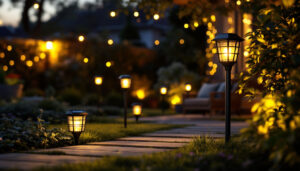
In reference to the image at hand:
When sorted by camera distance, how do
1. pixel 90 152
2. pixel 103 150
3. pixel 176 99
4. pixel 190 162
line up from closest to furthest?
pixel 190 162 < pixel 90 152 < pixel 103 150 < pixel 176 99

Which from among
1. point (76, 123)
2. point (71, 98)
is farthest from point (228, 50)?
point (71, 98)

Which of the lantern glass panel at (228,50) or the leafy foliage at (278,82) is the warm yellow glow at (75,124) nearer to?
the lantern glass panel at (228,50)

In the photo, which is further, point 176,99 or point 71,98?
point 176,99

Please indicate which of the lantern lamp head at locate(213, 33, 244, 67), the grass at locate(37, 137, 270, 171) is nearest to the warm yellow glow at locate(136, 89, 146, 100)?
the lantern lamp head at locate(213, 33, 244, 67)

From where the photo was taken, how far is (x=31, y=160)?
3.27 meters

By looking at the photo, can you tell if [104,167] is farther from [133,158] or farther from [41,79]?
[41,79]

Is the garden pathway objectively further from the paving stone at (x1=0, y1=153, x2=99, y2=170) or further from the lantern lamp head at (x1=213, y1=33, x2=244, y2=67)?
the lantern lamp head at (x1=213, y1=33, x2=244, y2=67)

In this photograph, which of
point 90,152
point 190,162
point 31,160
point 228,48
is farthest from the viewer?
point 228,48

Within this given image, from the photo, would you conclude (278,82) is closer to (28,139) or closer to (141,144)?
(141,144)

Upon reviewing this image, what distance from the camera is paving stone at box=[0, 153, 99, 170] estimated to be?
3.00 m

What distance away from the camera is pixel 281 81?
12.0 ft

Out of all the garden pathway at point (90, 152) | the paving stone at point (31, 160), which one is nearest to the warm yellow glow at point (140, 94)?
the garden pathway at point (90, 152)

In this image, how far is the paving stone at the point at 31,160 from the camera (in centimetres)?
300

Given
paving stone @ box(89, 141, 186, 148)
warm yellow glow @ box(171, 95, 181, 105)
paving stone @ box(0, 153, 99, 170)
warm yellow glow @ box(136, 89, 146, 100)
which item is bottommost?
paving stone @ box(0, 153, 99, 170)
